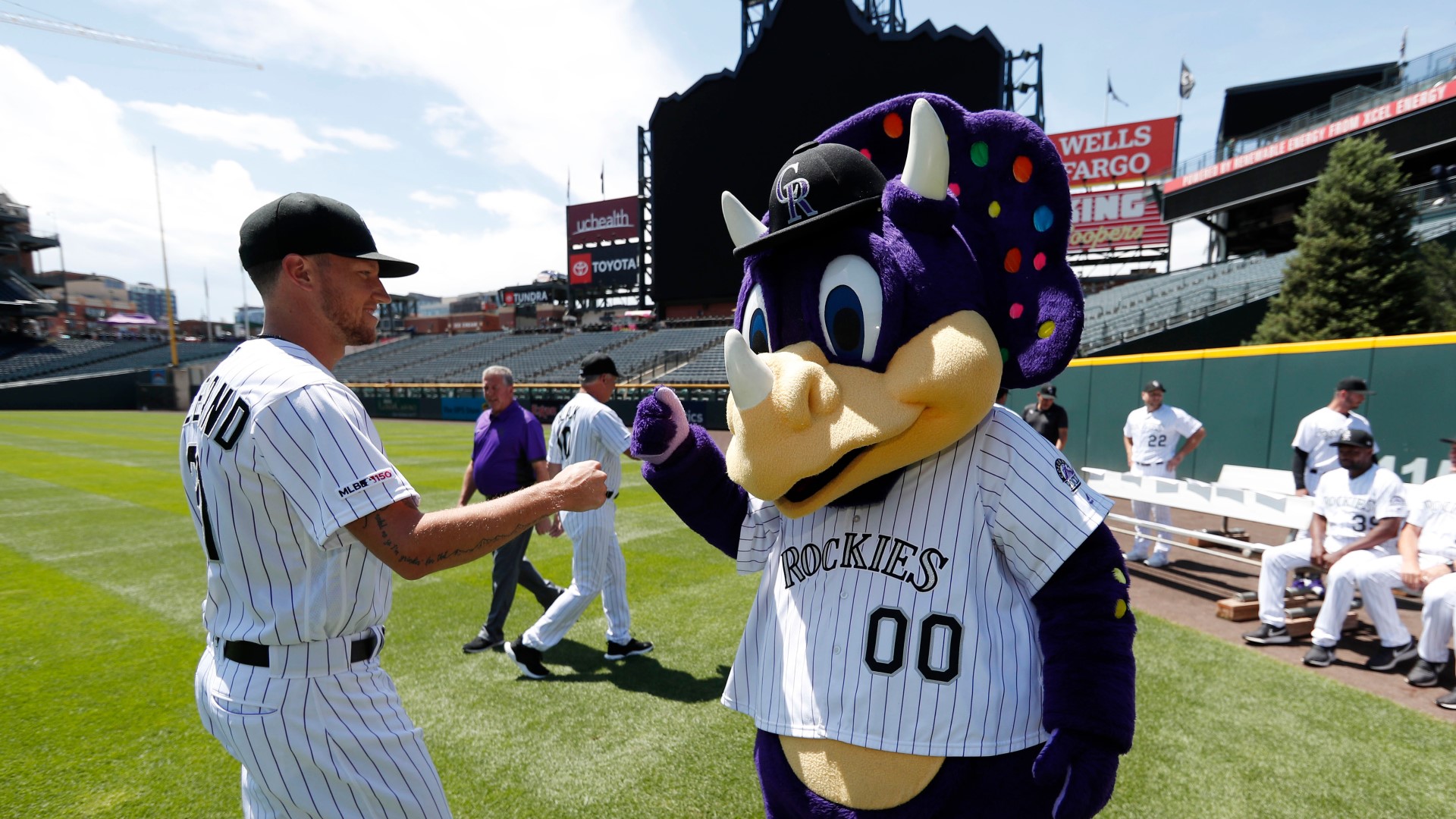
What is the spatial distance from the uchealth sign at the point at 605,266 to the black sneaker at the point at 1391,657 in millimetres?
36496

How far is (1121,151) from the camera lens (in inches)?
1267

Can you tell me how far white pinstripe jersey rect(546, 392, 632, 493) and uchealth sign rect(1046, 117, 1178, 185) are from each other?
32840mm

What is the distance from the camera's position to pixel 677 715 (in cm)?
371

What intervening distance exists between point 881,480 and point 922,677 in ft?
1.44

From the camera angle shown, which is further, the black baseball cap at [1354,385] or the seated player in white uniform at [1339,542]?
the black baseball cap at [1354,385]

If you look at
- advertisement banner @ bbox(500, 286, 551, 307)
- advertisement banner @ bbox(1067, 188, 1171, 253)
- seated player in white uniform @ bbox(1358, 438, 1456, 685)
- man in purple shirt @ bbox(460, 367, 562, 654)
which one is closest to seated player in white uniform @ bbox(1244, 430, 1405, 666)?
seated player in white uniform @ bbox(1358, 438, 1456, 685)

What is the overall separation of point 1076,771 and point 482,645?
4.11 m

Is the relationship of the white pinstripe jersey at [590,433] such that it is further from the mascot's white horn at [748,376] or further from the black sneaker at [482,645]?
the mascot's white horn at [748,376]

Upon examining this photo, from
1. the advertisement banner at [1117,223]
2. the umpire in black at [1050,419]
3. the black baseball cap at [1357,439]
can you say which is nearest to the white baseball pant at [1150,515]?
the umpire in black at [1050,419]

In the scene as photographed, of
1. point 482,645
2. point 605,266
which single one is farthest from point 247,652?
point 605,266

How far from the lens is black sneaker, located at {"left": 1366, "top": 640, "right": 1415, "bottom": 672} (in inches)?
167

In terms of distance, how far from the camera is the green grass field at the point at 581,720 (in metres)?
2.95

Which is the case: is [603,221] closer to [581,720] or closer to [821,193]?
[581,720]

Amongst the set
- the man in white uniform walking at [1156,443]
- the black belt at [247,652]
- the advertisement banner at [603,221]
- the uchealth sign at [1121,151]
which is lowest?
the man in white uniform walking at [1156,443]
